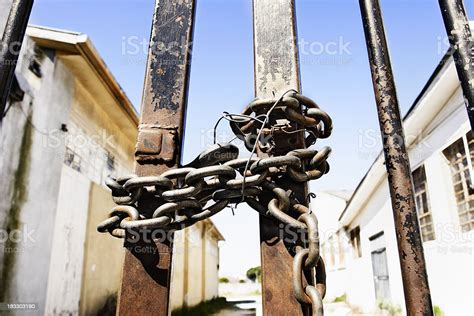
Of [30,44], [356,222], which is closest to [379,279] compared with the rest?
[356,222]

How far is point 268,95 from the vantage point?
0.86 meters

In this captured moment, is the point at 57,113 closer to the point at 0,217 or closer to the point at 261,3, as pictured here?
the point at 0,217

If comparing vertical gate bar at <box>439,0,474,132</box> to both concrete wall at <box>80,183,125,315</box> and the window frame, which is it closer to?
the window frame

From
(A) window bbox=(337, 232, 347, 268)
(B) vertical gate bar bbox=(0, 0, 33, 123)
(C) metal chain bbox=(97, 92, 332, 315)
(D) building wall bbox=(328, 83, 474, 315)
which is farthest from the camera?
(A) window bbox=(337, 232, 347, 268)

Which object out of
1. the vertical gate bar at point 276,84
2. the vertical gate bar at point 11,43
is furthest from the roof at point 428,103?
the vertical gate bar at point 11,43

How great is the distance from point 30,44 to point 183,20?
5.26 meters

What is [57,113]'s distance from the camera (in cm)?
577

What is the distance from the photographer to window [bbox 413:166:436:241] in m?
6.45

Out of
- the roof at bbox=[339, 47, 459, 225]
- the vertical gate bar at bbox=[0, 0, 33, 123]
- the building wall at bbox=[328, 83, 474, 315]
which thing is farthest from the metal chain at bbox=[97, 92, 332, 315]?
the building wall at bbox=[328, 83, 474, 315]

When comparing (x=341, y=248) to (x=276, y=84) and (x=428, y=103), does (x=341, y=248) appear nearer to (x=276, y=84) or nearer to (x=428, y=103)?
(x=428, y=103)

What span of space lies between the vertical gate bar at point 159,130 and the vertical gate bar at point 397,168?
48 cm

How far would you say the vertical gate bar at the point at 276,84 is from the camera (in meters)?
0.72

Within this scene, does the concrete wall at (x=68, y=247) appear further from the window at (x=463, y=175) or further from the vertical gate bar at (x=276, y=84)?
the window at (x=463, y=175)

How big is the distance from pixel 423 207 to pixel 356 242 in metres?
7.24
